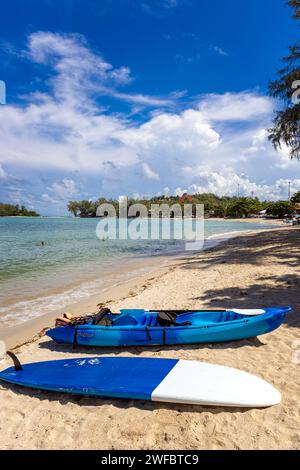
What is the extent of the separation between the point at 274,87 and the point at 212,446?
19.7 meters

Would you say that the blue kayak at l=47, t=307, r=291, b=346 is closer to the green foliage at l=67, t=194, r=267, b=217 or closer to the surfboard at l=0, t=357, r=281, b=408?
the surfboard at l=0, t=357, r=281, b=408

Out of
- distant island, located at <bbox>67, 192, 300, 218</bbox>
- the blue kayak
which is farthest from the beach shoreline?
distant island, located at <bbox>67, 192, 300, 218</bbox>

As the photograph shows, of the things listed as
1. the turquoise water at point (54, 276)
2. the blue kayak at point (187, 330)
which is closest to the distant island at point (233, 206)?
the turquoise water at point (54, 276)

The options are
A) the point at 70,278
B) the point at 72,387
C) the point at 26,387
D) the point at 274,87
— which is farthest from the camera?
the point at 274,87

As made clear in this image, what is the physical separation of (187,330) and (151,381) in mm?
1700

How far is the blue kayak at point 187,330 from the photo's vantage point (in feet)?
20.0

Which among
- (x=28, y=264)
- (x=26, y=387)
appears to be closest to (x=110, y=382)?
(x=26, y=387)

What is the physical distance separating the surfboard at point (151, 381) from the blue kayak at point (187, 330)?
2.58ft

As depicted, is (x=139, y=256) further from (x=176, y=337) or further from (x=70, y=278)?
(x=176, y=337)

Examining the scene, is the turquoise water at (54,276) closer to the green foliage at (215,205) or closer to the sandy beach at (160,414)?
the sandy beach at (160,414)

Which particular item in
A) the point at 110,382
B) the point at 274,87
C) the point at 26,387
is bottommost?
the point at 26,387

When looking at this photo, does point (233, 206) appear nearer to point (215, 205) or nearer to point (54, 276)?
point (215, 205)

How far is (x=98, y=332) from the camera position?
6445mm

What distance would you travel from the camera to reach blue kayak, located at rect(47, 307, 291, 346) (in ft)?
20.0
